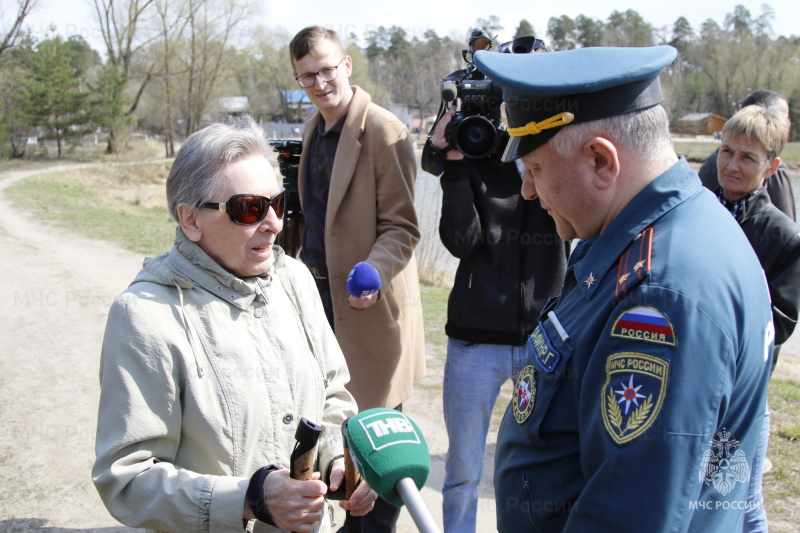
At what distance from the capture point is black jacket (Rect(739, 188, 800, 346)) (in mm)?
2938

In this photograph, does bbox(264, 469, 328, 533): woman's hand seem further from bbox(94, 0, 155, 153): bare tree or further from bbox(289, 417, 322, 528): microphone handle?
bbox(94, 0, 155, 153): bare tree

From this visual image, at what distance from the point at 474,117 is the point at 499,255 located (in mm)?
590

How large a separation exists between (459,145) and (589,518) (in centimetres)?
183

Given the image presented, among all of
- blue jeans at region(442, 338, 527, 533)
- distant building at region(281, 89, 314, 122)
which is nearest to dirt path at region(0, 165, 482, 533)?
blue jeans at region(442, 338, 527, 533)

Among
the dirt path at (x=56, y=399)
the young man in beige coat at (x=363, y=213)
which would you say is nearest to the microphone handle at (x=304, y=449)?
the young man in beige coat at (x=363, y=213)

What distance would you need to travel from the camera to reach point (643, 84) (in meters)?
1.38

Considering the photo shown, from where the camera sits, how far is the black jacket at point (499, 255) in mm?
2865

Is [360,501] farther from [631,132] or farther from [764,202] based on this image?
[764,202]

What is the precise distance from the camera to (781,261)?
2.96 m

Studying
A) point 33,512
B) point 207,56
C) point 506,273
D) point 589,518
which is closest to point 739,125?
point 506,273

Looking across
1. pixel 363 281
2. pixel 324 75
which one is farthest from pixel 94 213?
pixel 363 281

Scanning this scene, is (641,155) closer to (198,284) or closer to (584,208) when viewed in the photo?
(584,208)

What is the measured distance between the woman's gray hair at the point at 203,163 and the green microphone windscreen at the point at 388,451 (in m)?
0.88

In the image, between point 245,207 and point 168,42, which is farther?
point 168,42
